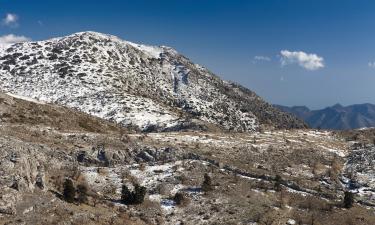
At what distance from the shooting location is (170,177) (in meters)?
42.1

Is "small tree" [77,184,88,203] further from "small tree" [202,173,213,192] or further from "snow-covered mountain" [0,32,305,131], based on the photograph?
"snow-covered mountain" [0,32,305,131]

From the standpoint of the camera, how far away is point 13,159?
33.0 meters

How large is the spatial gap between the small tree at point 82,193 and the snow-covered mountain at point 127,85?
169 feet

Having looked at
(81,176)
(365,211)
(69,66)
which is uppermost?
(69,66)

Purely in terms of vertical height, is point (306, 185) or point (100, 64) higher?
point (100, 64)

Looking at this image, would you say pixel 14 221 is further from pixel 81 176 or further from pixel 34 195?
pixel 81 176

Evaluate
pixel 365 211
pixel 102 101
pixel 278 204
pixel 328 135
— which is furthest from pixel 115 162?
pixel 102 101

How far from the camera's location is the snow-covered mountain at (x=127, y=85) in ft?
331

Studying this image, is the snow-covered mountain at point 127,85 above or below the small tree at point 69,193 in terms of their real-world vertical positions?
above

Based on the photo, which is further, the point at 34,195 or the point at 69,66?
the point at 69,66

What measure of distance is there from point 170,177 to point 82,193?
10194mm

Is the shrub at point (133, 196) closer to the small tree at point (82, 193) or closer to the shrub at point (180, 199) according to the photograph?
the shrub at point (180, 199)

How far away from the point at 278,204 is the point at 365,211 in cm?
772

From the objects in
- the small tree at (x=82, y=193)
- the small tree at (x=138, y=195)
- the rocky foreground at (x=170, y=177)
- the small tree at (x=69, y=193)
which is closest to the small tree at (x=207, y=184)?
the rocky foreground at (x=170, y=177)
